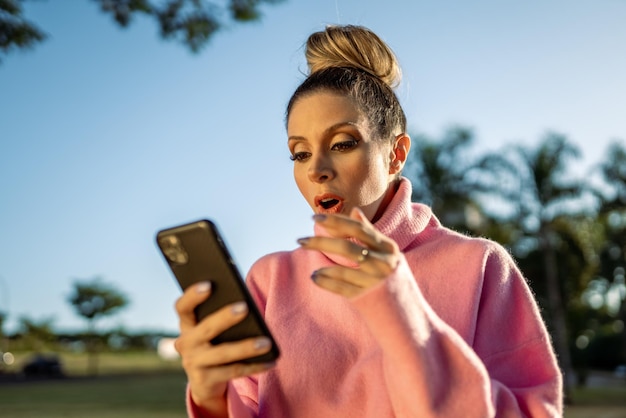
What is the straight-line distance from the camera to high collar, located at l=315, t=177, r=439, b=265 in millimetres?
1899

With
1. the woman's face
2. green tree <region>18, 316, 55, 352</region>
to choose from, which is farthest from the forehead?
green tree <region>18, 316, 55, 352</region>

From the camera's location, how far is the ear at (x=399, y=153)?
201 cm

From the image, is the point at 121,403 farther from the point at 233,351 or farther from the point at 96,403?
the point at 233,351

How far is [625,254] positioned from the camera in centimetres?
4016

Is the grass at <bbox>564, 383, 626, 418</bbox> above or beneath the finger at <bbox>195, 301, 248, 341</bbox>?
beneath

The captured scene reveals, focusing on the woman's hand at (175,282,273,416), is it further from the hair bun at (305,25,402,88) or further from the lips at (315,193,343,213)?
the hair bun at (305,25,402,88)

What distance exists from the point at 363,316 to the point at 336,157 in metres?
0.49

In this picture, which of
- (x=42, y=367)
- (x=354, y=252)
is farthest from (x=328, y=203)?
(x=42, y=367)

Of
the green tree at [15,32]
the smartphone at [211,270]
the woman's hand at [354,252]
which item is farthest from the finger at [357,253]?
the green tree at [15,32]

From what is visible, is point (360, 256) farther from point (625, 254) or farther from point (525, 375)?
point (625, 254)

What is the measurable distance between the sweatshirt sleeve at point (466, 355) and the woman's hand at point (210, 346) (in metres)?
0.23

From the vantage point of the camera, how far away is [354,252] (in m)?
1.29

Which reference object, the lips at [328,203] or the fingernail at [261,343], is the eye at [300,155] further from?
the fingernail at [261,343]

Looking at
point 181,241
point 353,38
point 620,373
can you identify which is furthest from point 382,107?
point 620,373
